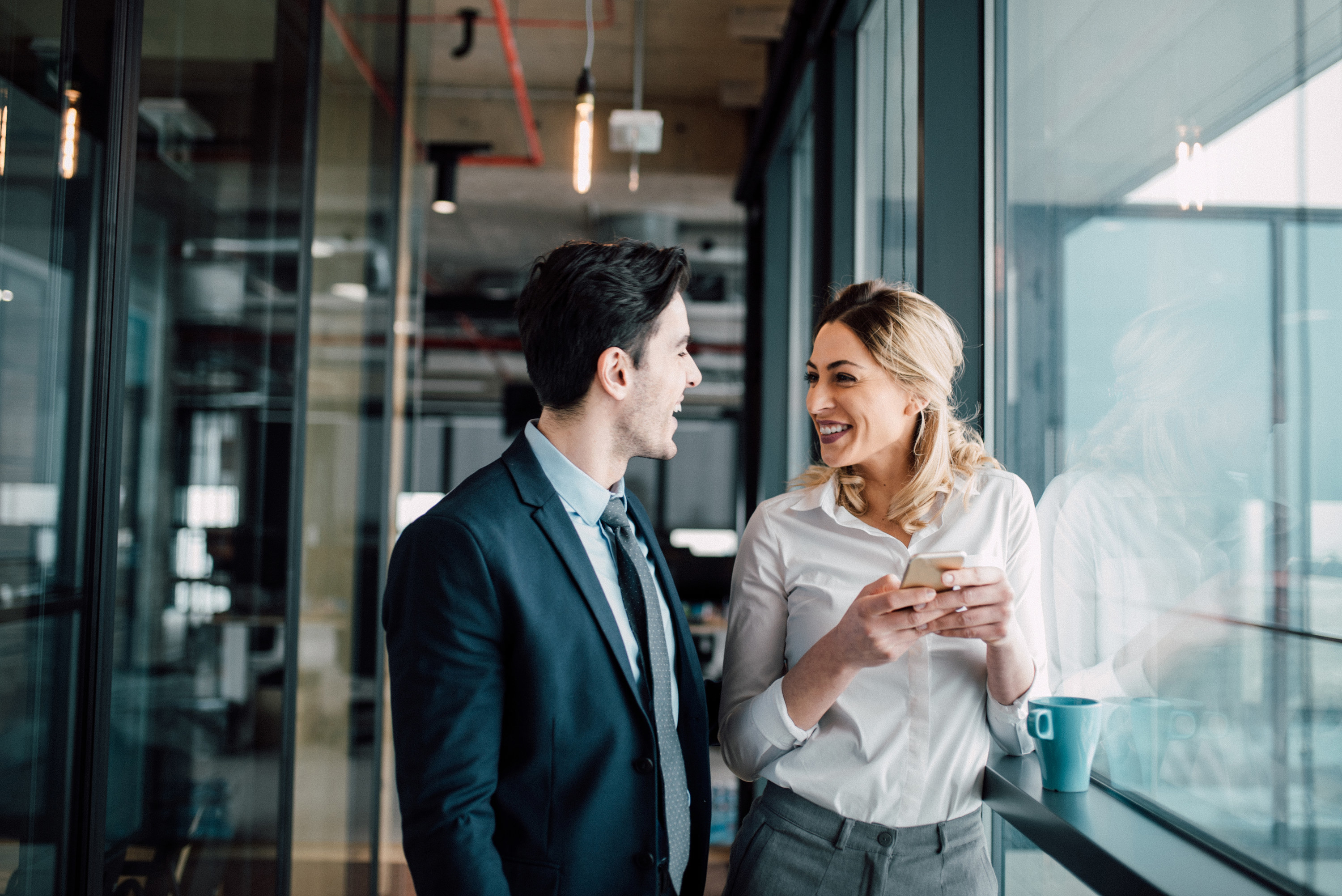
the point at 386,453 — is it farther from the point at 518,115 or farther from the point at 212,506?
the point at 518,115

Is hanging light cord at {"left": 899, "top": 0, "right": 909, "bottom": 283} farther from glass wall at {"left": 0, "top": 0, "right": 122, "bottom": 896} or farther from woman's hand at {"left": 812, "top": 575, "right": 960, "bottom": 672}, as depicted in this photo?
glass wall at {"left": 0, "top": 0, "right": 122, "bottom": 896}

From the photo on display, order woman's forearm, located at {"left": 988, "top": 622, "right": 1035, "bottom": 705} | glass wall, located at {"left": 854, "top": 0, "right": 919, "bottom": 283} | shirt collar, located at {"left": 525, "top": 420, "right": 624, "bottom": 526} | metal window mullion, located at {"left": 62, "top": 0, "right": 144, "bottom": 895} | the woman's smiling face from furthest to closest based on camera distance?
glass wall, located at {"left": 854, "top": 0, "right": 919, "bottom": 283} < metal window mullion, located at {"left": 62, "top": 0, "right": 144, "bottom": 895} < the woman's smiling face < shirt collar, located at {"left": 525, "top": 420, "right": 624, "bottom": 526} < woman's forearm, located at {"left": 988, "top": 622, "right": 1035, "bottom": 705}

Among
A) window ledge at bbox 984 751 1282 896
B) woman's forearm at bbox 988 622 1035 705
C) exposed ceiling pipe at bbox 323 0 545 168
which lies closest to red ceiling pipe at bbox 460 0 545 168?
exposed ceiling pipe at bbox 323 0 545 168

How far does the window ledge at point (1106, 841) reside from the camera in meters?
0.93

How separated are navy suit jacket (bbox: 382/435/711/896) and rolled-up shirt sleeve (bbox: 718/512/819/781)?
21 centimetres

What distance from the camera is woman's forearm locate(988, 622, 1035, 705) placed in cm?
121

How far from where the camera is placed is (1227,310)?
39.9 inches

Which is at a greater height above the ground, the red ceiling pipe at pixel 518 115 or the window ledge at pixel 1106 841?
the red ceiling pipe at pixel 518 115

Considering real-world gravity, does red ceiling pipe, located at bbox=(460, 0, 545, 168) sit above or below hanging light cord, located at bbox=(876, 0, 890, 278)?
above

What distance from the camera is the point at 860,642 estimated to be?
1.17m

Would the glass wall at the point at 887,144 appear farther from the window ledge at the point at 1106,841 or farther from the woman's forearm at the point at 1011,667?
the window ledge at the point at 1106,841

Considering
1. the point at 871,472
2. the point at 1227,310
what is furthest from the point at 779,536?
the point at 1227,310

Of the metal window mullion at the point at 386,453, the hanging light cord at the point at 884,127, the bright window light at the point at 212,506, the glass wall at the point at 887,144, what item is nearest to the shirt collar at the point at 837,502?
the glass wall at the point at 887,144

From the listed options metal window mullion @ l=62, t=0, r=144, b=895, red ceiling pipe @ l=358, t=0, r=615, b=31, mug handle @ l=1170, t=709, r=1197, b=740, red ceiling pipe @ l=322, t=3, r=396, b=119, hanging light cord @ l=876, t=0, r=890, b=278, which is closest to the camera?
mug handle @ l=1170, t=709, r=1197, b=740
